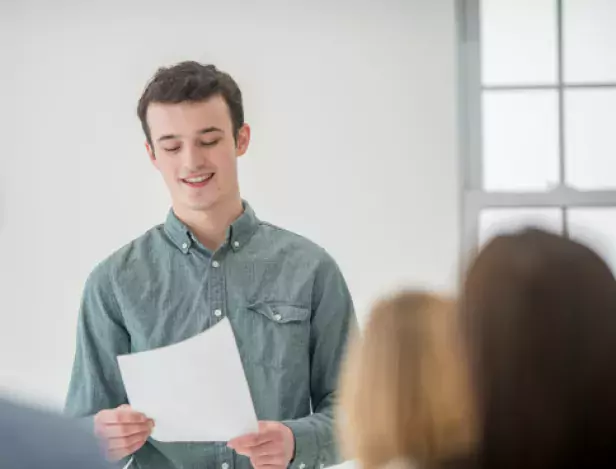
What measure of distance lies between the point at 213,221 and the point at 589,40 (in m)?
1.32

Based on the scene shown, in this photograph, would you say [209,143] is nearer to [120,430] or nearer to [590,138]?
[120,430]

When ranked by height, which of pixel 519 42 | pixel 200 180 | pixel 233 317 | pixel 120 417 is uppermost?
pixel 519 42

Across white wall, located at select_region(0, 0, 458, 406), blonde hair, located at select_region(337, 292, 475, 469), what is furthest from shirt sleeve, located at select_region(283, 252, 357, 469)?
blonde hair, located at select_region(337, 292, 475, 469)

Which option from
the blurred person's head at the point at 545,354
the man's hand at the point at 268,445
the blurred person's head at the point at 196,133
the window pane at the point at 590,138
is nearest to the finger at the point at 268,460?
the man's hand at the point at 268,445

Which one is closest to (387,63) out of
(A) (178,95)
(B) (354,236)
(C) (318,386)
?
(B) (354,236)

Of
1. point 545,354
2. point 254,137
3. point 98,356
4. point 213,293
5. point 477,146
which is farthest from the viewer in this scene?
point 477,146

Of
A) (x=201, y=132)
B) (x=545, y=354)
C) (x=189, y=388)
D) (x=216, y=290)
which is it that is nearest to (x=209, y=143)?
(x=201, y=132)

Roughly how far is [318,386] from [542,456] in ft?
3.63

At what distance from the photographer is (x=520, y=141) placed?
2.46 metres

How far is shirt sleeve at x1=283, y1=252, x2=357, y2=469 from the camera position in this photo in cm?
168

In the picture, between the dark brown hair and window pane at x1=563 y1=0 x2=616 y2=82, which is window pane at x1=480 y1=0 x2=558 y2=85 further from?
the dark brown hair

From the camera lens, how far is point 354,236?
229 centimetres

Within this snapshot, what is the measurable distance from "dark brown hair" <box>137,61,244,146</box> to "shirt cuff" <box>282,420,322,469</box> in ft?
2.47

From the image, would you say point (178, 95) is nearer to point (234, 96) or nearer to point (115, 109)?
point (234, 96)
